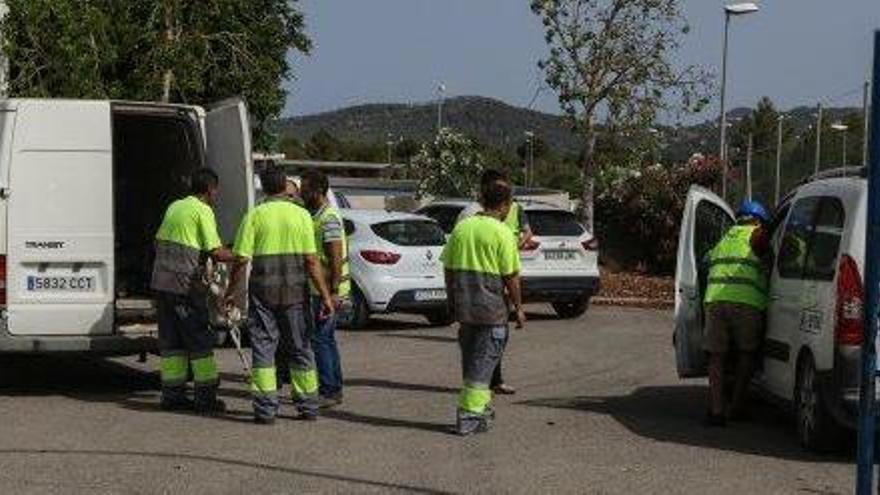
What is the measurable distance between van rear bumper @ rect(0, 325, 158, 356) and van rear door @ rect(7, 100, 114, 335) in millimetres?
57

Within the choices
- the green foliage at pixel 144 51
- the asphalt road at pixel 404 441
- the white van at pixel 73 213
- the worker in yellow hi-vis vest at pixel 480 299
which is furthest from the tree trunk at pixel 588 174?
the worker in yellow hi-vis vest at pixel 480 299

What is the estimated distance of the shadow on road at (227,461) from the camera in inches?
325

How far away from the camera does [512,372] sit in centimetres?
1419

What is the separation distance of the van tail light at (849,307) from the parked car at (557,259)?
10.7m

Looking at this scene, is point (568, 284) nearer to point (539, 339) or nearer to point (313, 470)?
point (539, 339)

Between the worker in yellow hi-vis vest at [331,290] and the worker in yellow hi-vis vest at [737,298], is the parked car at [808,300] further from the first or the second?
the worker in yellow hi-vis vest at [331,290]

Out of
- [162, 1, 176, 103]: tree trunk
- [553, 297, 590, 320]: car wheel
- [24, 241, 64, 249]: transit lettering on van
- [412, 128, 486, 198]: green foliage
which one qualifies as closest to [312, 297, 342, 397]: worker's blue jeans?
[24, 241, 64, 249]: transit lettering on van

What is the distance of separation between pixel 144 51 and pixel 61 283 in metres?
16.3

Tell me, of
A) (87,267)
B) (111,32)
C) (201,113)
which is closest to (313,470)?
(87,267)

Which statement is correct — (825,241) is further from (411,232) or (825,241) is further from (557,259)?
(557,259)

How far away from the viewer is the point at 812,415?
9.45m

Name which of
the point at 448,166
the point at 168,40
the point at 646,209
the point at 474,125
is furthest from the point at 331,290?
the point at 474,125

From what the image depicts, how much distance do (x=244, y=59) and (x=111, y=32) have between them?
4415mm

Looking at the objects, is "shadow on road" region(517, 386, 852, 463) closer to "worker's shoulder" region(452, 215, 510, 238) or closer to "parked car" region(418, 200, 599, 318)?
"worker's shoulder" region(452, 215, 510, 238)
